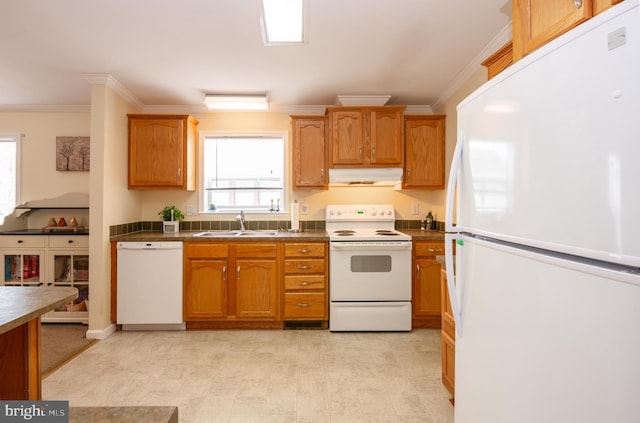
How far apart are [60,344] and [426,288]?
3449mm

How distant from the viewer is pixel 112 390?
7.17 feet

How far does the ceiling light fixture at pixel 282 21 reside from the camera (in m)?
1.50

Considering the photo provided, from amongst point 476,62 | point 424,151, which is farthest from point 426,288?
point 476,62

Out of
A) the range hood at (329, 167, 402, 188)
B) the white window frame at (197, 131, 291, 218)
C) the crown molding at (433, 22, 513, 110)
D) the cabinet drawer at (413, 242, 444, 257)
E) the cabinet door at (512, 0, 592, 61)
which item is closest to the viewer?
the cabinet door at (512, 0, 592, 61)

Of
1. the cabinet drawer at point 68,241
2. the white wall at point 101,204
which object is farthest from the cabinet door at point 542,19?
the cabinet drawer at point 68,241

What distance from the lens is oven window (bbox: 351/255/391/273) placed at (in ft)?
10.5

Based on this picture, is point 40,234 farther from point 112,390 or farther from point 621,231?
point 621,231

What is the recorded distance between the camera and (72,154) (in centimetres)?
396

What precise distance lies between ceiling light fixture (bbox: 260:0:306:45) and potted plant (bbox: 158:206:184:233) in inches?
105

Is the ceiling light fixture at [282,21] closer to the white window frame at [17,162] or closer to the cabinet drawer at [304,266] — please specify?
the cabinet drawer at [304,266]

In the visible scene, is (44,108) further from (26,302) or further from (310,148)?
(26,302)

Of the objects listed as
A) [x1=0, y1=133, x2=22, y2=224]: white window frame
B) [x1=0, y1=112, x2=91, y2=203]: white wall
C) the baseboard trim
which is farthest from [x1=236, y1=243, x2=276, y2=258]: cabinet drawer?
[x1=0, y1=133, x2=22, y2=224]: white window frame

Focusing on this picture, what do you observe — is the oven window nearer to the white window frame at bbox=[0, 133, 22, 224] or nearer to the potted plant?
the potted plant

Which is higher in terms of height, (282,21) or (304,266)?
(282,21)
